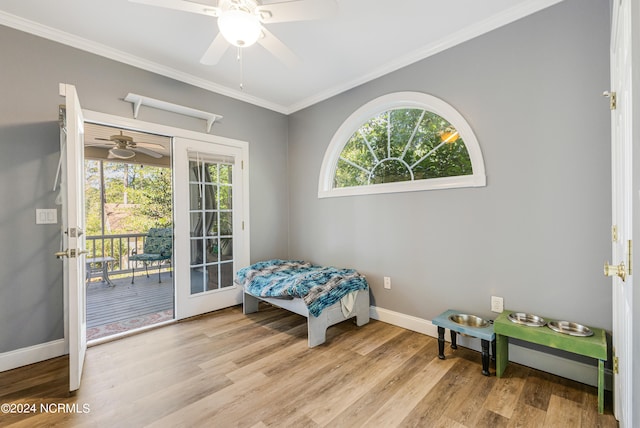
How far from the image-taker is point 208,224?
3.31m

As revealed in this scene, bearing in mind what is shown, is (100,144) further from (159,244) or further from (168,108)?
(168,108)

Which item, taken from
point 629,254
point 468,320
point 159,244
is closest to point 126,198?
point 159,244

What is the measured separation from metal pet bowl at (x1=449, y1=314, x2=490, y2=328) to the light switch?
3363 millimetres

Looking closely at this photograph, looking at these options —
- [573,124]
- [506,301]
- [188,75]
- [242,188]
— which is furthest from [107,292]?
[573,124]

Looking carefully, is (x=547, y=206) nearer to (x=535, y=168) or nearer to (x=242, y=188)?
(x=535, y=168)

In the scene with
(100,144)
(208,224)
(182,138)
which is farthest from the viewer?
(100,144)

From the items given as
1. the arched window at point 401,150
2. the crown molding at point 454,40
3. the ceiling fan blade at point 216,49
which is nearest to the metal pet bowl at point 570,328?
the arched window at point 401,150

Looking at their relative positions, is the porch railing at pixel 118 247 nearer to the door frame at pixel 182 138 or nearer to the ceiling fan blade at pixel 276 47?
the door frame at pixel 182 138

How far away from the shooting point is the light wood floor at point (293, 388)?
1.58m

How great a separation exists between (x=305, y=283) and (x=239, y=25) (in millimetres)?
1991

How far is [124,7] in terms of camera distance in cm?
205

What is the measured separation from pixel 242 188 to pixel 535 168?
2994 millimetres

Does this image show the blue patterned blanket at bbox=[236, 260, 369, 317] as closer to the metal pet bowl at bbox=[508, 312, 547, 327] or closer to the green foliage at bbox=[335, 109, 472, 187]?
the green foliage at bbox=[335, 109, 472, 187]

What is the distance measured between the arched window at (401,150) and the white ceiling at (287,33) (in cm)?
42
